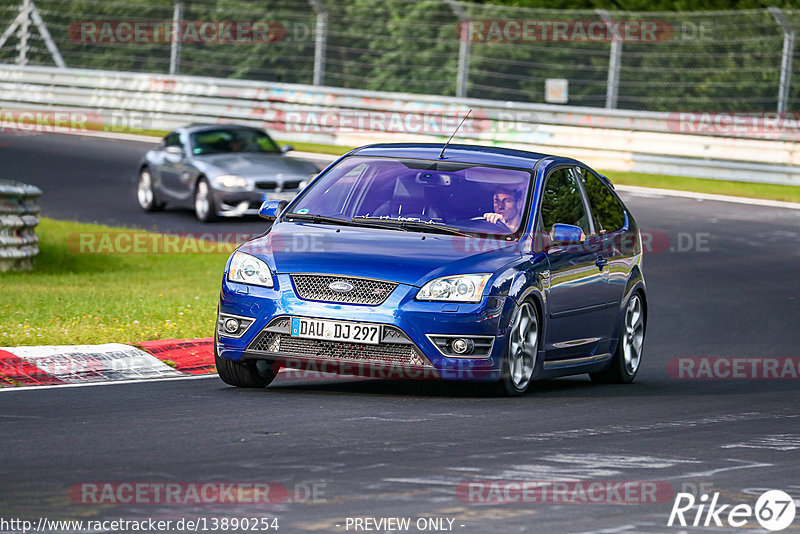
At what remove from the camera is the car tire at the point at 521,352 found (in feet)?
31.2

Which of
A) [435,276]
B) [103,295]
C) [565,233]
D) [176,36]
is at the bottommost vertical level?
[103,295]

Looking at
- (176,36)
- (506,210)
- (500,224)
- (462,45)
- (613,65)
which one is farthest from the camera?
(176,36)

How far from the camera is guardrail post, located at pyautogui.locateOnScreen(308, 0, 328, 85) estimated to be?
3006cm

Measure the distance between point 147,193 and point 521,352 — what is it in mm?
14894

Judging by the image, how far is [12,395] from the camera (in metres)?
9.28

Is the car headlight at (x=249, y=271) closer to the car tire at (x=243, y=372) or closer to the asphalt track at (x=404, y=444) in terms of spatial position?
the car tire at (x=243, y=372)

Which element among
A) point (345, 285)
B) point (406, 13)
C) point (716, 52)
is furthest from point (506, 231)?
point (406, 13)

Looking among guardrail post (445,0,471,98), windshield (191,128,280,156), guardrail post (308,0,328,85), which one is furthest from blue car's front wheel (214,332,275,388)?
guardrail post (308,0,328,85)

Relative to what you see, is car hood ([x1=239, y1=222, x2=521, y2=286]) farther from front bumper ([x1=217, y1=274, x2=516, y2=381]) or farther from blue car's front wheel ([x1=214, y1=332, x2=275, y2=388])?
blue car's front wheel ([x1=214, y1=332, x2=275, y2=388])

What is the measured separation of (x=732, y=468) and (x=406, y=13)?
23543mm

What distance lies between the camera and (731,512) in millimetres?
6492

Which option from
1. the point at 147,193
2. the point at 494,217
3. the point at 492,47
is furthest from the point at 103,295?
the point at 492,47

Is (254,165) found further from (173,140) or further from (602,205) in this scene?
(602,205)

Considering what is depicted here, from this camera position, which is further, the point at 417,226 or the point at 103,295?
the point at 103,295
